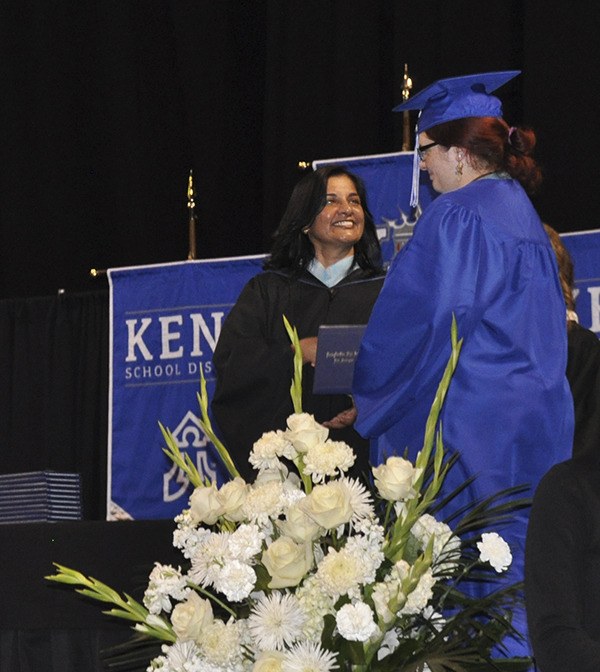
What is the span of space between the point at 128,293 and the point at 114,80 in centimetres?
173

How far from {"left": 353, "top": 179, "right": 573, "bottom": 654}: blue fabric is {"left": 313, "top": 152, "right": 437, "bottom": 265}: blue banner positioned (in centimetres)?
176

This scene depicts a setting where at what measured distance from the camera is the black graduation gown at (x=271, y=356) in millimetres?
3721

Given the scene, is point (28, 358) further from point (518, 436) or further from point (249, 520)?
point (249, 520)

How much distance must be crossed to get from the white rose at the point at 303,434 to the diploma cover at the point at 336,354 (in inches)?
58.8

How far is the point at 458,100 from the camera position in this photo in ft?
10.1

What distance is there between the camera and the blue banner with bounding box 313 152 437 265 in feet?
15.5

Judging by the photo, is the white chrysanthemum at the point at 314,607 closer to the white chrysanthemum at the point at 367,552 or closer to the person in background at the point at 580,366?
the white chrysanthemum at the point at 367,552

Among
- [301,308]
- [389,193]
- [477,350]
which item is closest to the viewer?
[477,350]

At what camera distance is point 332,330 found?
3322 millimetres

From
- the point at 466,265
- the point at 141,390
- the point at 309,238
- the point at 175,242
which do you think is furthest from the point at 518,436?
the point at 175,242

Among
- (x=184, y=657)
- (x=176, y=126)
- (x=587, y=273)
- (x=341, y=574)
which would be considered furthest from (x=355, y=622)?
(x=176, y=126)

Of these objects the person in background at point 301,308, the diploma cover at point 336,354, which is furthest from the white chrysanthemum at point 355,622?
the person in background at point 301,308

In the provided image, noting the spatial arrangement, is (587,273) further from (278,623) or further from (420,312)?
(278,623)

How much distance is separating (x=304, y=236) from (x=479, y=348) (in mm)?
1278
